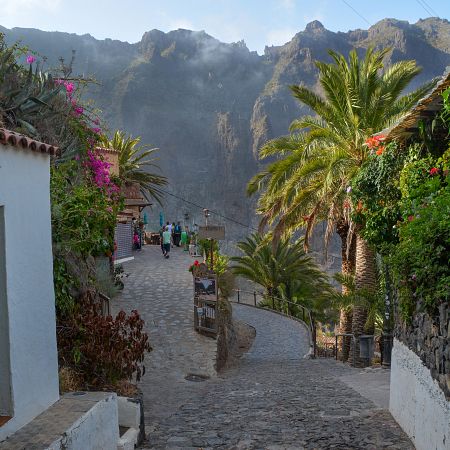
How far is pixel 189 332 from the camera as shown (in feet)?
43.0

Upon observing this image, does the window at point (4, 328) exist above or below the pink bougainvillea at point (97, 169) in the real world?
below

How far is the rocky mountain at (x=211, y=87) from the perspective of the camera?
88062mm

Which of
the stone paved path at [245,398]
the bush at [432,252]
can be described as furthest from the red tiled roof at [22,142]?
the bush at [432,252]

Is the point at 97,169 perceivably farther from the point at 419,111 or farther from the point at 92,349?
the point at 419,111

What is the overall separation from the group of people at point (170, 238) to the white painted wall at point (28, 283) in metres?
18.1

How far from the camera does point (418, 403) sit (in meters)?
5.79

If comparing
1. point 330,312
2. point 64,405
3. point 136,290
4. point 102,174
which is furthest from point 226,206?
point 64,405

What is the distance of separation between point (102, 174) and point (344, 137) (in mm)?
6665

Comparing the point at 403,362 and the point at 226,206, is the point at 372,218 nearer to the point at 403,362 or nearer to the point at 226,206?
the point at 403,362

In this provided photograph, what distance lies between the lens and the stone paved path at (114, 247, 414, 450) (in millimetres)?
6316

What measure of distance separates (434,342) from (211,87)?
4169 inches

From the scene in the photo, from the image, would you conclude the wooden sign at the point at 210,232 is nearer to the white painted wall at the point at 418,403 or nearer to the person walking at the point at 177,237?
the white painted wall at the point at 418,403

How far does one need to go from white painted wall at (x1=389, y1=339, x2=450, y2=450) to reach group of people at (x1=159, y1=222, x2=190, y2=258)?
16.9 meters

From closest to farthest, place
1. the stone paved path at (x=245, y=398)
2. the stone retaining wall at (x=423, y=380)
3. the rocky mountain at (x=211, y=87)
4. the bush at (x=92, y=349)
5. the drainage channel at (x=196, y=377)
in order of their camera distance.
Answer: the stone retaining wall at (x=423, y=380)
the stone paved path at (x=245, y=398)
the bush at (x=92, y=349)
the drainage channel at (x=196, y=377)
the rocky mountain at (x=211, y=87)
